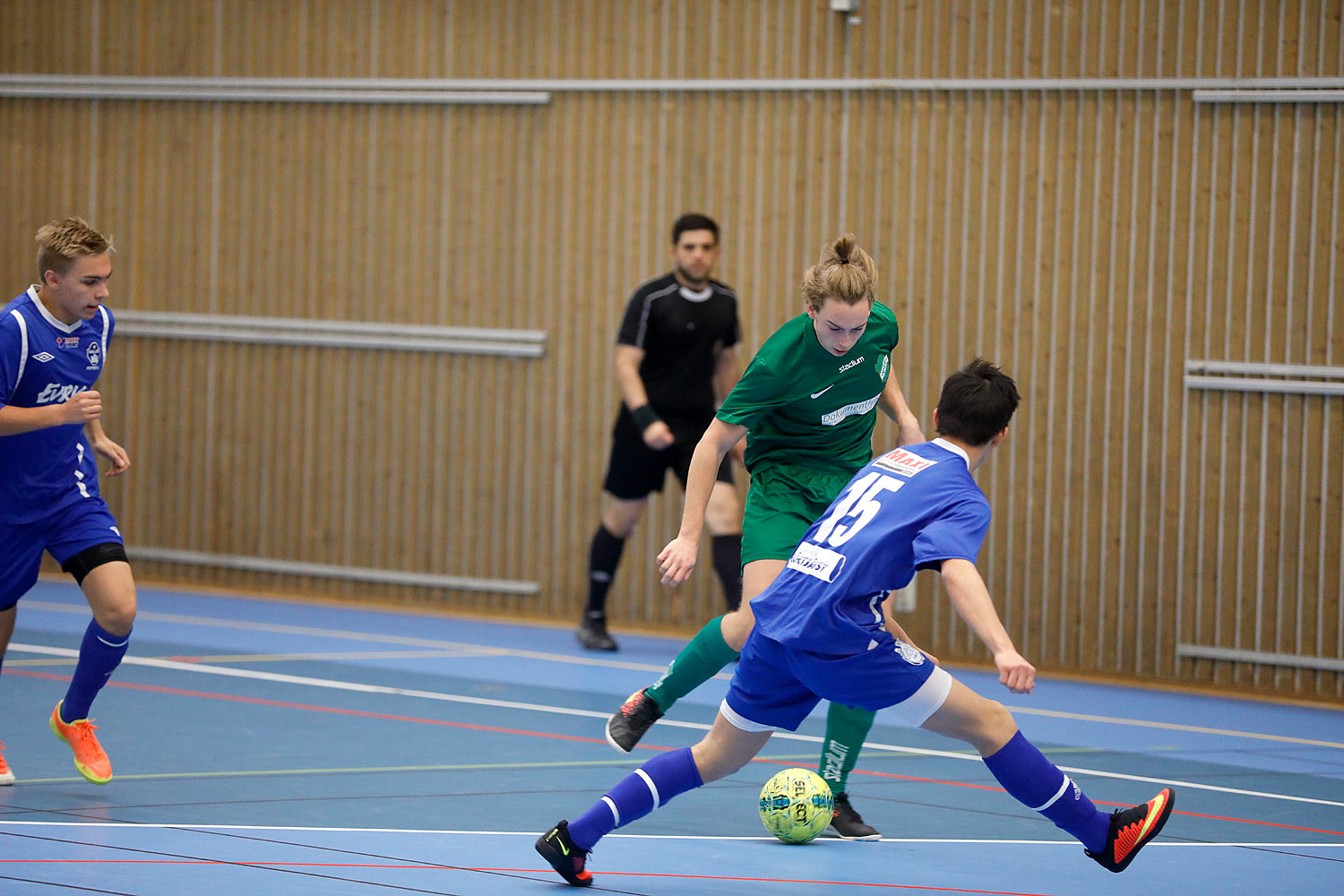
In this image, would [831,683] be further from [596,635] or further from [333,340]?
Result: [333,340]

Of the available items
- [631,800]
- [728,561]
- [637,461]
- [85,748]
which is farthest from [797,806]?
[637,461]

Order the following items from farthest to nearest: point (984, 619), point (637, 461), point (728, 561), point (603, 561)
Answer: point (603, 561)
point (637, 461)
point (728, 561)
point (984, 619)

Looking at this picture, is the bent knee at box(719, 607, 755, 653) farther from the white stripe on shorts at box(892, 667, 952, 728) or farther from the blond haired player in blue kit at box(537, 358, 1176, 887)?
the white stripe on shorts at box(892, 667, 952, 728)

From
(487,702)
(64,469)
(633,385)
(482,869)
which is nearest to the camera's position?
(482,869)

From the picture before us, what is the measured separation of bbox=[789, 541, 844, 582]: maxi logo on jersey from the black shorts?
14.6ft

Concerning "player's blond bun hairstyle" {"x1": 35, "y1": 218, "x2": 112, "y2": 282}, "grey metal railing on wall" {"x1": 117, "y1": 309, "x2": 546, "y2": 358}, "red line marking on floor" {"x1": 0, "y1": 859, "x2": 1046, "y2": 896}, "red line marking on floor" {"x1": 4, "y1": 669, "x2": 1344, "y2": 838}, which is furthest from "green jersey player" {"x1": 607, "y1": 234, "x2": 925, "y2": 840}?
"grey metal railing on wall" {"x1": 117, "y1": 309, "x2": 546, "y2": 358}

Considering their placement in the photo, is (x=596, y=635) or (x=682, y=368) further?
(x=596, y=635)

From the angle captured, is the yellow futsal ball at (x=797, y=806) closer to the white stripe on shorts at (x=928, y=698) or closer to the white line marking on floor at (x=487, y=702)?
the white stripe on shorts at (x=928, y=698)

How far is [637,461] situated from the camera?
8945 millimetres

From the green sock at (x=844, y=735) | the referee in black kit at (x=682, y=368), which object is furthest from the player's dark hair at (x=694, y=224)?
the green sock at (x=844, y=735)

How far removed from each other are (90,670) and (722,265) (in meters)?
5.24

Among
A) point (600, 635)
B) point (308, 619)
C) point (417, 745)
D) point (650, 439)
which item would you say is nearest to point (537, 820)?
point (417, 745)

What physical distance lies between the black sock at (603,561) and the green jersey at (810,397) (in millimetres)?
3824

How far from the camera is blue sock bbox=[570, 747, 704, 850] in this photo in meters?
4.25
